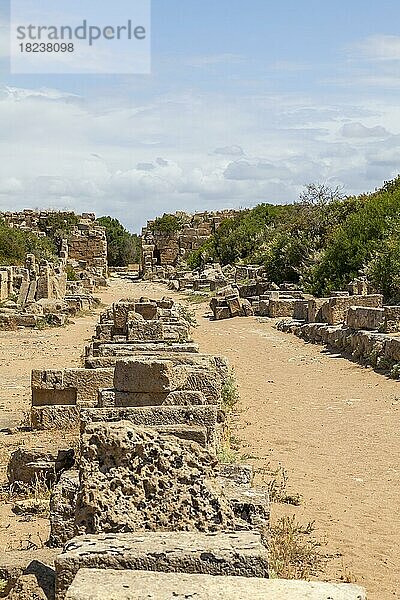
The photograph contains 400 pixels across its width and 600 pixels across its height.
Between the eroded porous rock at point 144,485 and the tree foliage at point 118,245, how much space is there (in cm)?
7517

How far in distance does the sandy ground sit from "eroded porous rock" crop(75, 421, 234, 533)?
1.71m

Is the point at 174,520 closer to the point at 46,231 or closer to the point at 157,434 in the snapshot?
the point at 157,434

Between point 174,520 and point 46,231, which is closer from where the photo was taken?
point 174,520

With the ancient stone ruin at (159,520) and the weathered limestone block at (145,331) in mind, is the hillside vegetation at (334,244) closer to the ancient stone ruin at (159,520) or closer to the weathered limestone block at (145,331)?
the weathered limestone block at (145,331)

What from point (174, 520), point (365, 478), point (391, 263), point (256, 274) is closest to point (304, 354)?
point (391, 263)

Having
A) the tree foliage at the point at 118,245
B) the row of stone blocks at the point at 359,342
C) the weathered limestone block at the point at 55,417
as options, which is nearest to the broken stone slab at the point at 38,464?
the weathered limestone block at the point at 55,417

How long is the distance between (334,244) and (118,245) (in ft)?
166

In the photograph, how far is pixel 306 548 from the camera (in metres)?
6.57

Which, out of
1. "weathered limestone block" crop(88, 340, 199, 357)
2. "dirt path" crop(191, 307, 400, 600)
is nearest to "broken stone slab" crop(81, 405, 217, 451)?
"dirt path" crop(191, 307, 400, 600)

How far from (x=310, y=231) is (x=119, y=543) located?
34472 millimetres

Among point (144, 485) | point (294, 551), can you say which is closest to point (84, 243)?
point (294, 551)

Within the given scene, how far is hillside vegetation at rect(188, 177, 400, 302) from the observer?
2730 cm

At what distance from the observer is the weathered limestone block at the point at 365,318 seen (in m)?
20.2

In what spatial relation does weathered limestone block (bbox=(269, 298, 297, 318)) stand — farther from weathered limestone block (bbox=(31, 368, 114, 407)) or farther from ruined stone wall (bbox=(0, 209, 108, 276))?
ruined stone wall (bbox=(0, 209, 108, 276))
